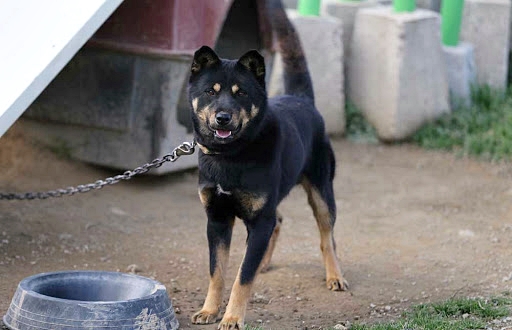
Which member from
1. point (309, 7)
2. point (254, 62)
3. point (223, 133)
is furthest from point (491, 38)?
point (223, 133)

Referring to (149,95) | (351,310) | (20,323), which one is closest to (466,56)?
(149,95)

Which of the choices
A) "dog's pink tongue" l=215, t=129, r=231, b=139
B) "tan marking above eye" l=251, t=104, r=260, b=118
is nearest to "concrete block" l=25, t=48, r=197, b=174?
"tan marking above eye" l=251, t=104, r=260, b=118

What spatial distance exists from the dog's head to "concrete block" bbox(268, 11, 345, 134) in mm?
4311

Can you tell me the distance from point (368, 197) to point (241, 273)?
10.3 feet

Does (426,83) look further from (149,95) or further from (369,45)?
(149,95)

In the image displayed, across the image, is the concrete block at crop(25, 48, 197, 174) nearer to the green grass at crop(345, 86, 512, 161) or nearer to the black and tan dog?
the black and tan dog

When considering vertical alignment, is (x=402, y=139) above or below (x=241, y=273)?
below

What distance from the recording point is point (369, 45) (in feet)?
29.5

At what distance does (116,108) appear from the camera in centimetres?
679

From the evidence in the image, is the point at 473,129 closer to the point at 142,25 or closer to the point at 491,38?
the point at 491,38

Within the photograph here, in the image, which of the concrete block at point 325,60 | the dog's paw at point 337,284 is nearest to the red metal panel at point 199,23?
the dog's paw at point 337,284

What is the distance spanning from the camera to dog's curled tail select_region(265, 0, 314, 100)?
5.33 meters

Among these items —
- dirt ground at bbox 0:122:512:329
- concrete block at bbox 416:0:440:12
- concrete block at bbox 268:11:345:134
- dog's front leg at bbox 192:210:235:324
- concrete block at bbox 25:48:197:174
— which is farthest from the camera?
concrete block at bbox 416:0:440:12

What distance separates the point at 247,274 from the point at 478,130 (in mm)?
4974
